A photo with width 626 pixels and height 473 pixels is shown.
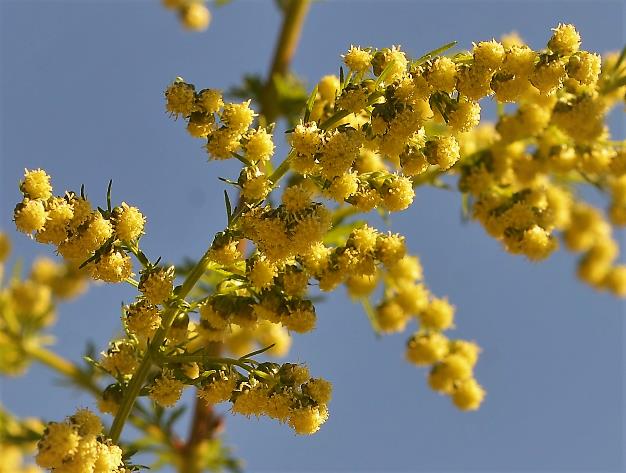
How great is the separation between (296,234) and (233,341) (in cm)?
130

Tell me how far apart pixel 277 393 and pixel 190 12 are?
7.25 ft

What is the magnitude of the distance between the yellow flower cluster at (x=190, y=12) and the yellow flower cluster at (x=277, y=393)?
2.13m

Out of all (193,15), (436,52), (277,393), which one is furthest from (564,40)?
(193,15)

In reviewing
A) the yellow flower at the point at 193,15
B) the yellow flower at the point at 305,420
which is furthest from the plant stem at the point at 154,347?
the yellow flower at the point at 193,15

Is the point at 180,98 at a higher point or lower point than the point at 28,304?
lower

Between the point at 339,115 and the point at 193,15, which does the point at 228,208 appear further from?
the point at 193,15

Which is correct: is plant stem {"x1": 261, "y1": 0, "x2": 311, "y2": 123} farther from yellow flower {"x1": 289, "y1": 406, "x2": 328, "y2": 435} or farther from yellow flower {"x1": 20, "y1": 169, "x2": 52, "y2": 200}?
yellow flower {"x1": 289, "y1": 406, "x2": 328, "y2": 435}

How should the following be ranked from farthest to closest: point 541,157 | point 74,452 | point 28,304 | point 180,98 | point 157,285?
1. point 28,304
2. point 541,157
3. point 180,98
4. point 157,285
5. point 74,452

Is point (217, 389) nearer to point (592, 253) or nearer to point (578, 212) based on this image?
point (578, 212)

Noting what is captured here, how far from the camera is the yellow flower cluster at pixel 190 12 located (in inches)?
124

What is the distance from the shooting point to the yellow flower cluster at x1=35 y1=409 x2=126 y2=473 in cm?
124

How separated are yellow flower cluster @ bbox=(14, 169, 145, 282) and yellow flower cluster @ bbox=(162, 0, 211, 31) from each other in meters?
1.91

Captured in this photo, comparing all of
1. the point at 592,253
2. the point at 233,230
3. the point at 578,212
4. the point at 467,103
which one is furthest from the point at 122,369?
the point at 592,253

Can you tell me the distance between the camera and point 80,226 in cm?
139
